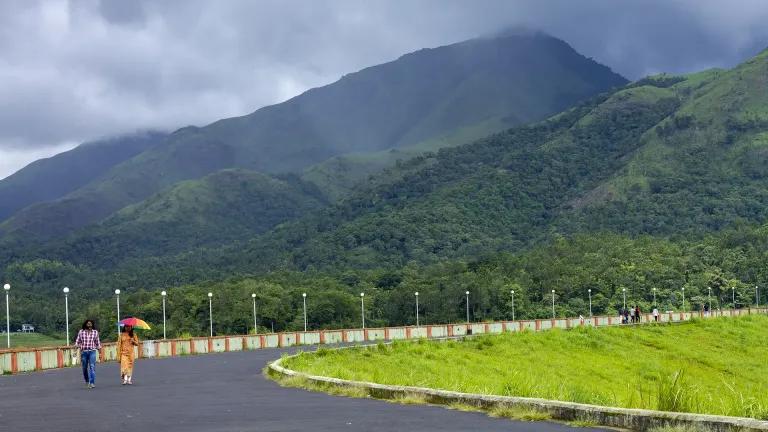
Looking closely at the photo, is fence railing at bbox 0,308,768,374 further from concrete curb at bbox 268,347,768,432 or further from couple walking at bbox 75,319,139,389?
concrete curb at bbox 268,347,768,432

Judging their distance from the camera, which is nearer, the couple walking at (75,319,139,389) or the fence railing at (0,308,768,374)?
the couple walking at (75,319,139,389)

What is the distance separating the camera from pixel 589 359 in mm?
69625

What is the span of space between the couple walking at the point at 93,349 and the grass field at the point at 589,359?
5223mm

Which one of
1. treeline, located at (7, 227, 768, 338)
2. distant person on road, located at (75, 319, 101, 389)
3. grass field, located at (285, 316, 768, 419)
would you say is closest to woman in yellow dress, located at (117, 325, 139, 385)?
distant person on road, located at (75, 319, 101, 389)

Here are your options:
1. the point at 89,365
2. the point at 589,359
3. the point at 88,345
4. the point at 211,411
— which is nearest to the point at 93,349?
the point at 88,345

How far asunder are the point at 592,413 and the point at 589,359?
54.1 metres

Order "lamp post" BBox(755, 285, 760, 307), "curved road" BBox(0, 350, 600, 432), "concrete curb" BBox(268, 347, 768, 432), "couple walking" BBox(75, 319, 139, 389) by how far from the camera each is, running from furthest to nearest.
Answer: "lamp post" BBox(755, 285, 760, 307) < "couple walking" BBox(75, 319, 139, 389) < "curved road" BBox(0, 350, 600, 432) < "concrete curb" BBox(268, 347, 768, 432)

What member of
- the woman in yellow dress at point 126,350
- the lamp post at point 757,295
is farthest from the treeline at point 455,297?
the woman in yellow dress at point 126,350

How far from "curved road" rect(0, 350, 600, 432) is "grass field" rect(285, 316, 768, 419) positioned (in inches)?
135

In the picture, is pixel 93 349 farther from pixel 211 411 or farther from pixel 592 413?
pixel 592 413

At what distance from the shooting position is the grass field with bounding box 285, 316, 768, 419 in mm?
42638

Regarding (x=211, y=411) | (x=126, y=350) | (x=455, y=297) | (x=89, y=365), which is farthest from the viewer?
(x=455, y=297)

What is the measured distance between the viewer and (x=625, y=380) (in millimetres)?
61219

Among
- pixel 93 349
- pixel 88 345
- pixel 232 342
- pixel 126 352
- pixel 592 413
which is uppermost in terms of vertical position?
pixel 88 345
